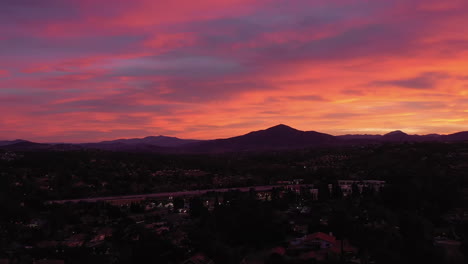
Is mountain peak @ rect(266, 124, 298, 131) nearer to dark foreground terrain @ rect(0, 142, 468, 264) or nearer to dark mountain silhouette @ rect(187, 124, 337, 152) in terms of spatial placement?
dark mountain silhouette @ rect(187, 124, 337, 152)

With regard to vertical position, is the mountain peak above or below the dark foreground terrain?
above

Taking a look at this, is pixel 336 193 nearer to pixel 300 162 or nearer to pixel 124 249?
pixel 124 249

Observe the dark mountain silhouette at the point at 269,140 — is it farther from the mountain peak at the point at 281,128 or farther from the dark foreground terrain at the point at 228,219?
the dark foreground terrain at the point at 228,219

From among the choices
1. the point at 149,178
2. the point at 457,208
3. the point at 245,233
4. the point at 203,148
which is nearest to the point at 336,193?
the point at 457,208

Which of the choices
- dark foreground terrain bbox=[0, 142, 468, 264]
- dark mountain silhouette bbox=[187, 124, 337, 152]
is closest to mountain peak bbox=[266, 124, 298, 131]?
dark mountain silhouette bbox=[187, 124, 337, 152]

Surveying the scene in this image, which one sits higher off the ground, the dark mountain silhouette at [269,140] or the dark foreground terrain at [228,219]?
the dark mountain silhouette at [269,140]

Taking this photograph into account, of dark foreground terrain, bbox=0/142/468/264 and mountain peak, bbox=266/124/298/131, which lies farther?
mountain peak, bbox=266/124/298/131

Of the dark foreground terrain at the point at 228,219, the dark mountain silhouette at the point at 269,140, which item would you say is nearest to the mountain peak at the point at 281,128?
the dark mountain silhouette at the point at 269,140

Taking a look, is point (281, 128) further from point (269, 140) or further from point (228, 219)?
point (228, 219)
